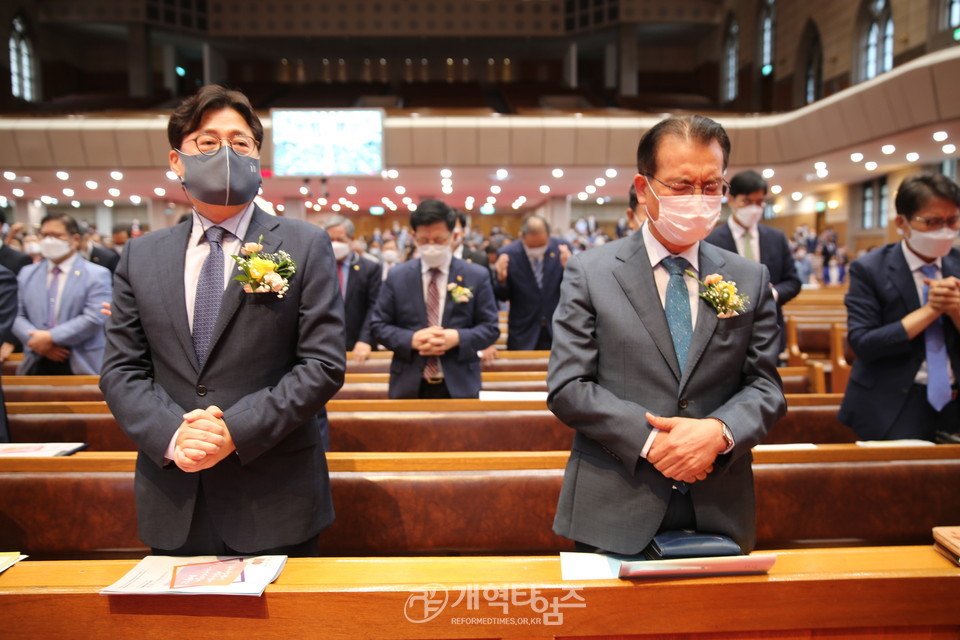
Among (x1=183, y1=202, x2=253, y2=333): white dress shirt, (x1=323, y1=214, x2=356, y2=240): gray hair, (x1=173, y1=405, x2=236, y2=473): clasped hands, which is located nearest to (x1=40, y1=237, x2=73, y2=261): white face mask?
(x1=323, y1=214, x2=356, y2=240): gray hair

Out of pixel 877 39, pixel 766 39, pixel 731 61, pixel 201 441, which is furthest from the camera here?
pixel 731 61

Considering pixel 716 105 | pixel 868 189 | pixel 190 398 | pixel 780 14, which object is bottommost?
pixel 190 398

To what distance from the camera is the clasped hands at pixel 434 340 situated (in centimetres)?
303

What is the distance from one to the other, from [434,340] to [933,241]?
1.99 metres

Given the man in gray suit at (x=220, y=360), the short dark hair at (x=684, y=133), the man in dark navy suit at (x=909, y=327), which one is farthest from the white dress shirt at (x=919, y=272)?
the man in gray suit at (x=220, y=360)

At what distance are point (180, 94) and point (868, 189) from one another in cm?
2418

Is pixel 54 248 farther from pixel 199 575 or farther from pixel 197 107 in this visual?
pixel 199 575

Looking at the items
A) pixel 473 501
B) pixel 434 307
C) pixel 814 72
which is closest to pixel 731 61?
pixel 814 72

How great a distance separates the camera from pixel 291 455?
5.41ft

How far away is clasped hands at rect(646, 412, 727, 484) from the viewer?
1349mm

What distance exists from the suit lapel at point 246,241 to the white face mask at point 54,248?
296 cm

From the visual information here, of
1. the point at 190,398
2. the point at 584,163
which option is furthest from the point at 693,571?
the point at 584,163

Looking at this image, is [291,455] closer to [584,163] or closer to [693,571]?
[693,571]

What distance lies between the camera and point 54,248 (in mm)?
3990
